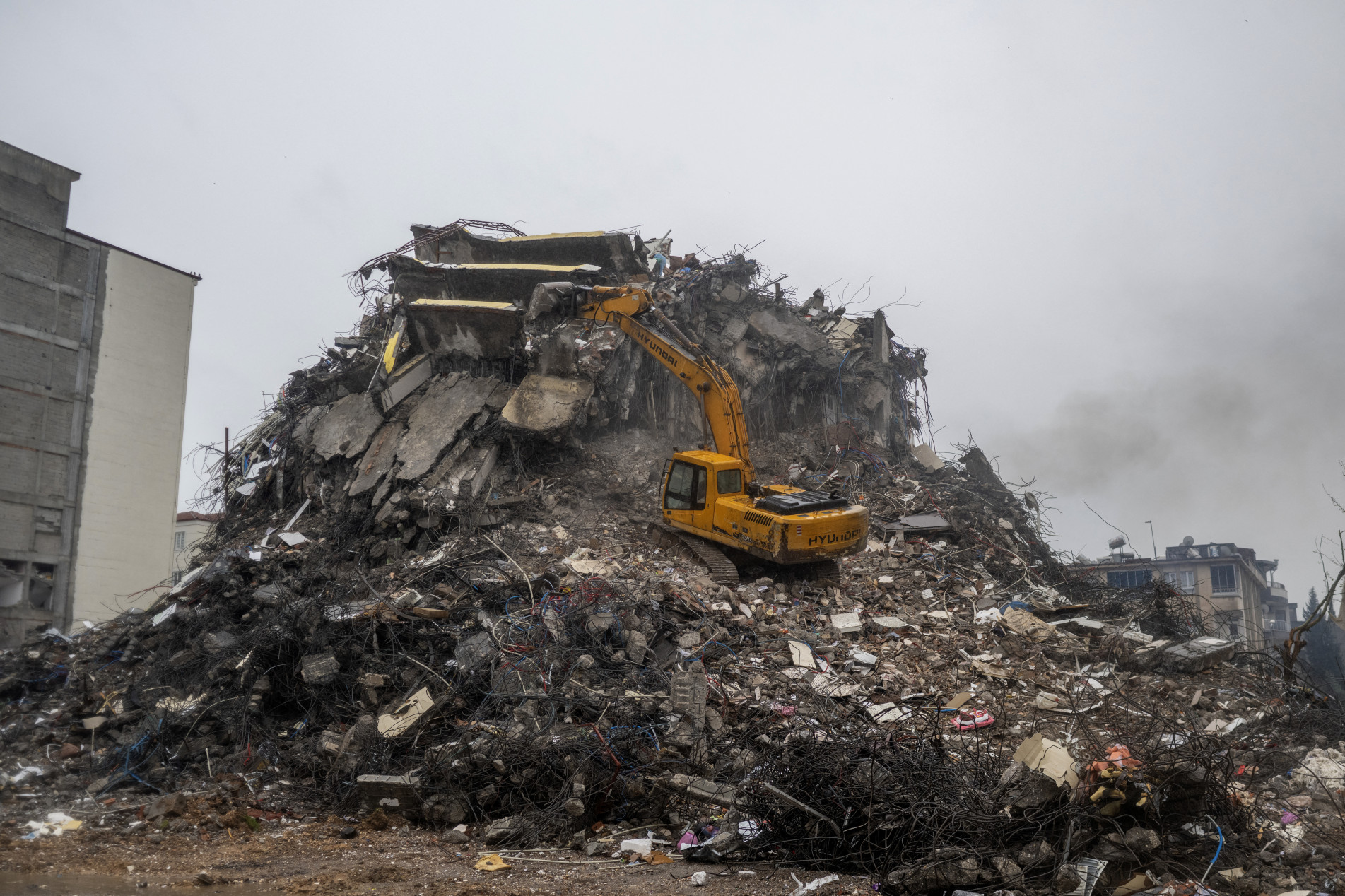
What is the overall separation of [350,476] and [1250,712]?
11477mm

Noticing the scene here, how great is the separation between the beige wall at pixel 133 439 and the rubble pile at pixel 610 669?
1034 mm

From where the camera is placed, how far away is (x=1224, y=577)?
24281 millimetres

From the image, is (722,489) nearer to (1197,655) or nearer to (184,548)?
(1197,655)

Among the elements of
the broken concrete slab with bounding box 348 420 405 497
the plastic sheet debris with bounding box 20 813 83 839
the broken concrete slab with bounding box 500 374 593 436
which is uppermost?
the broken concrete slab with bounding box 500 374 593 436

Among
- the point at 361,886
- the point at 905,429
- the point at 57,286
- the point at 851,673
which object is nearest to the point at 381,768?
the point at 361,886

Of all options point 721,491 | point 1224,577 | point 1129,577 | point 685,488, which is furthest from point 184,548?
point 1224,577

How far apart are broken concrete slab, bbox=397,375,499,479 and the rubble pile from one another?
59mm

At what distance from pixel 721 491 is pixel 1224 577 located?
20.9m

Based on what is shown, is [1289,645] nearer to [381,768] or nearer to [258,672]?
[381,768]

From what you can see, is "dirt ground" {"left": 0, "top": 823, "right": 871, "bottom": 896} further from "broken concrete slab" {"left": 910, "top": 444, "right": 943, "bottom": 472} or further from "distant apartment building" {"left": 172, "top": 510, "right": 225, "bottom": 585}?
"broken concrete slab" {"left": 910, "top": 444, "right": 943, "bottom": 472}

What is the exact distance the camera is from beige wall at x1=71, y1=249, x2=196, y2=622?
12273 mm

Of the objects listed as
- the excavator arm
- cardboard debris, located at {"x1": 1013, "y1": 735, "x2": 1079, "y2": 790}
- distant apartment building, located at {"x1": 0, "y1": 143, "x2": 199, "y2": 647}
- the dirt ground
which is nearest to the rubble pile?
cardboard debris, located at {"x1": 1013, "y1": 735, "x2": 1079, "y2": 790}

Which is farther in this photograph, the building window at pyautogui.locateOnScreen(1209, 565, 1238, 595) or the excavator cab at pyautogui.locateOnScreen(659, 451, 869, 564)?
the building window at pyautogui.locateOnScreen(1209, 565, 1238, 595)

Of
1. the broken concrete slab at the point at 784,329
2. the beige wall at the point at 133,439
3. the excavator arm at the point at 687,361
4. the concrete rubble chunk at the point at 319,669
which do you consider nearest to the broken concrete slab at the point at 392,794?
the concrete rubble chunk at the point at 319,669
